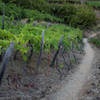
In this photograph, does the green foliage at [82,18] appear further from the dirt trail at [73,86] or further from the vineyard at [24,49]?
the vineyard at [24,49]

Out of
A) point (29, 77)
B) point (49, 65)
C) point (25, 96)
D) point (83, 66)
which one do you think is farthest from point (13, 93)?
point (83, 66)

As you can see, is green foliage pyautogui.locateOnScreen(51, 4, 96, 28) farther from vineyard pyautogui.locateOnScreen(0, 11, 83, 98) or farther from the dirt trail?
vineyard pyautogui.locateOnScreen(0, 11, 83, 98)

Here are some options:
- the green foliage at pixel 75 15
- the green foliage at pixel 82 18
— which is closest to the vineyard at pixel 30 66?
the green foliage at pixel 82 18

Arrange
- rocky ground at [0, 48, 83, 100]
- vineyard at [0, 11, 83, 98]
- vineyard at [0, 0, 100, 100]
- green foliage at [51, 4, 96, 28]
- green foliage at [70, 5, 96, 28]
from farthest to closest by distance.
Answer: green foliage at [51, 4, 96, 28] < green foliage at [70, 5, 96, 28] < rocky ground at [0, 48, 83, 100] < vineyard at [0, 0, 100, 100] < vineyard at [0, 11, 83, 98]

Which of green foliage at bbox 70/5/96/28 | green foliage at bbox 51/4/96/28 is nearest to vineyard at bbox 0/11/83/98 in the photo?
green foliage at bbox 70/5/96/28

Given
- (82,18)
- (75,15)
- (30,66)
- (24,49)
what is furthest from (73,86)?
(75,15)

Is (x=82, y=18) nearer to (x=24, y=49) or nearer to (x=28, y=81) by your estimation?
(x=28, y=81)

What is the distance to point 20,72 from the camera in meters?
5.07

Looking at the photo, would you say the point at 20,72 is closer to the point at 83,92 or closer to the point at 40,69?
the point at 40,69

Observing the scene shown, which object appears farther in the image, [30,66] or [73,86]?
[30,66]

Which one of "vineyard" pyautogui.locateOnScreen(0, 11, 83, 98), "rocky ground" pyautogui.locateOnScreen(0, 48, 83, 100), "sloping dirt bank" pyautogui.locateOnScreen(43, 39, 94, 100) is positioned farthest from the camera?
"sloping dirt bank" pyautogui.locateOnScreen(43, 39, 94, 100)

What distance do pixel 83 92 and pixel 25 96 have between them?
66.2 inches

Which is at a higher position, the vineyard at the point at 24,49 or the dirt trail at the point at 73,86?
the vineyard at the point at 24,49

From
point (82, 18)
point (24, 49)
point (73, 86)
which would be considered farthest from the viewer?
point (82, 18)
